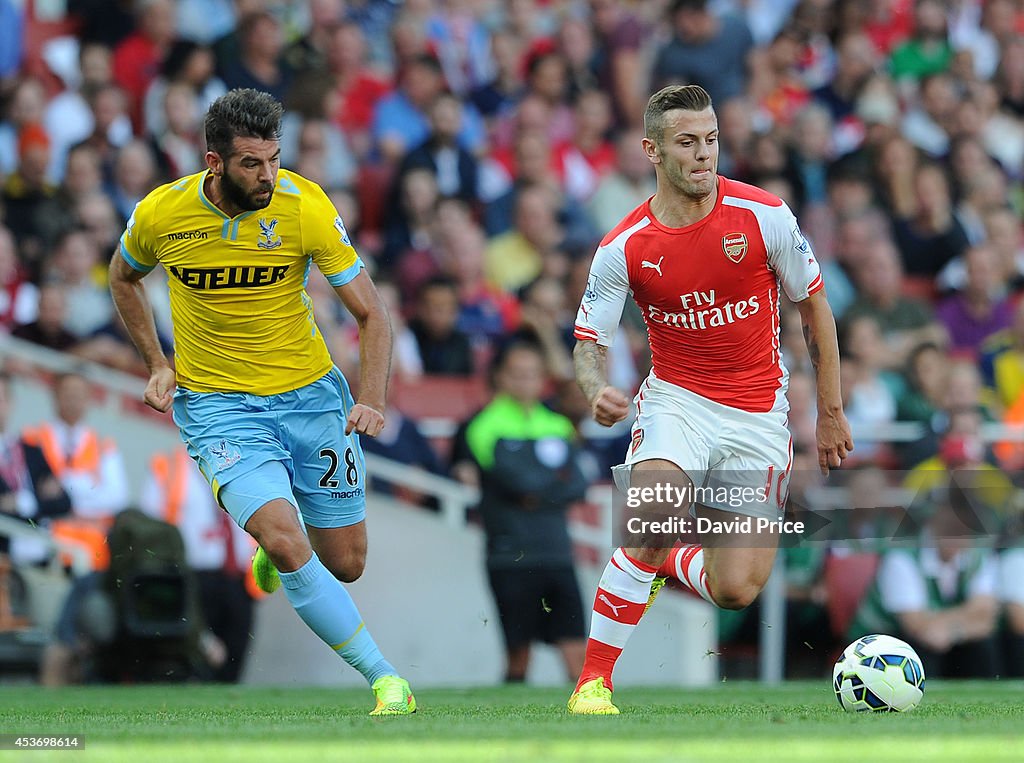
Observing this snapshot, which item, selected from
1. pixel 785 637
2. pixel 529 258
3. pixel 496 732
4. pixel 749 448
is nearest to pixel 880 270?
pixel 529 258

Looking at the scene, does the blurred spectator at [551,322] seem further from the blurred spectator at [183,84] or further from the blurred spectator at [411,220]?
the blurred spectator at [183,84]

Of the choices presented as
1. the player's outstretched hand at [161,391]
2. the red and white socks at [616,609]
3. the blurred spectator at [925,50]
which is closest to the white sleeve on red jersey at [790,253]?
the red and white socks at [616,609]

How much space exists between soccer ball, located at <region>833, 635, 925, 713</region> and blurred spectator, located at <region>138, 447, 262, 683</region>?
5.06 meters

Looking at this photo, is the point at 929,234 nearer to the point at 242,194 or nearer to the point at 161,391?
the point at 242,194

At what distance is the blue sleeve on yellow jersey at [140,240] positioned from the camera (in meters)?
7.52

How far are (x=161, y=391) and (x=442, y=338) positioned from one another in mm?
5349

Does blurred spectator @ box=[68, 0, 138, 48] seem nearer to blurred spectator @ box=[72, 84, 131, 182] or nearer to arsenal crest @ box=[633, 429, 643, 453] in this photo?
blurred spectator @ box=[72, 84, 131, 182]

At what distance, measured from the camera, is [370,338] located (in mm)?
7340

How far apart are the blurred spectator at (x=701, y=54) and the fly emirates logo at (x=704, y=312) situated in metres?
8.10

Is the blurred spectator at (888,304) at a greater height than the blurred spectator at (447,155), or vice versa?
the blurred spectator at (447,155)

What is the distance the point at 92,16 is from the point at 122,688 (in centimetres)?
662

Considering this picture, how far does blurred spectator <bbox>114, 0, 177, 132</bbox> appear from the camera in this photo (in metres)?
14.1

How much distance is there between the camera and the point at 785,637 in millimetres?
11422

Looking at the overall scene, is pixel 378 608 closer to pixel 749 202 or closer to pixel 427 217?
pixel 427 217
